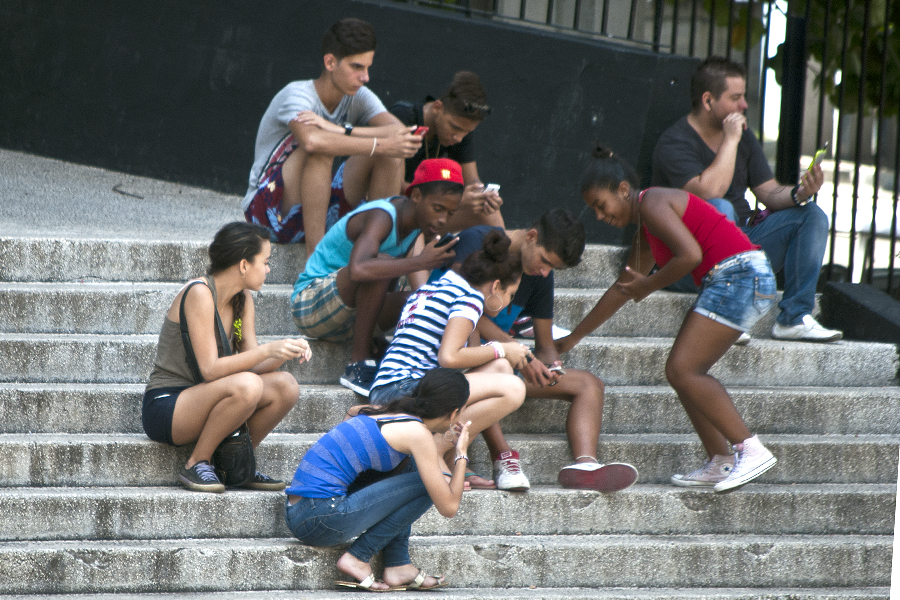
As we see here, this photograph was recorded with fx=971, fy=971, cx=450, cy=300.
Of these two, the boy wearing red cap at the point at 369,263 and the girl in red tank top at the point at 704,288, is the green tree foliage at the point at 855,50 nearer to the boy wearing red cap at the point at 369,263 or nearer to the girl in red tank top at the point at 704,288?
the girl in red tank top at the point at 704,288

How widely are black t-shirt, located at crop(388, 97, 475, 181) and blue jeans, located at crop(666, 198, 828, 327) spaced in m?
1.18

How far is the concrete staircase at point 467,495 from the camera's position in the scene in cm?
322

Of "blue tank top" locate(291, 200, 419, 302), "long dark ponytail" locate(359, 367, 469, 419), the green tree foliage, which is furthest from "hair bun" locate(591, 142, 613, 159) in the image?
the green tree foliage

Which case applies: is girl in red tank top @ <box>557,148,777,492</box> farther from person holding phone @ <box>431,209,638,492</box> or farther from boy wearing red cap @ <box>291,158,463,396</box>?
A: boy wearing red cap @ <box>291,158,463,396</box>

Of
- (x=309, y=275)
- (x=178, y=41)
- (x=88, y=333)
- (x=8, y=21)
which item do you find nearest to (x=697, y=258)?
(x=309, y=275)

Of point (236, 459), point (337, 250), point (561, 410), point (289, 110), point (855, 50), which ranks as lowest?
point (236, 459)

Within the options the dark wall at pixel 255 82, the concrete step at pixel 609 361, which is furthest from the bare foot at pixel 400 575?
the dark wall at pixel 255 82

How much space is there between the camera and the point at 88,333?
13.2ft

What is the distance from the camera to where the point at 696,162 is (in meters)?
4.61

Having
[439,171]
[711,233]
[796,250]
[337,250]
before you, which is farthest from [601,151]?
[796,250]

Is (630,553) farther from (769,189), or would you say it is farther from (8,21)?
(8,21)

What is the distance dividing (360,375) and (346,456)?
0.72 m

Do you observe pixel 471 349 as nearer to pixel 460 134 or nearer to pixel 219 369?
pixel 219 369

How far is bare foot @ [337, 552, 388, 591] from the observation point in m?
3.16
